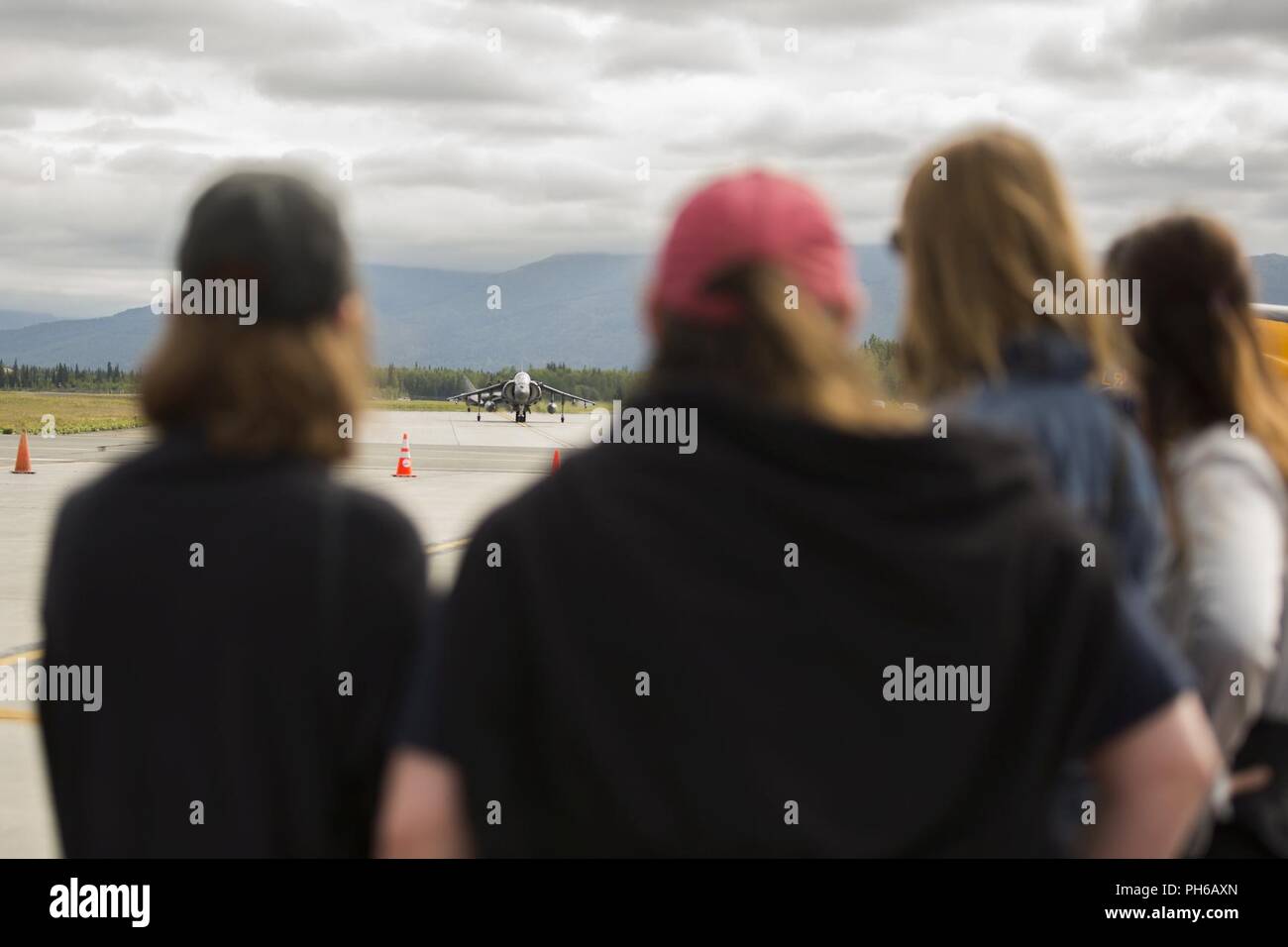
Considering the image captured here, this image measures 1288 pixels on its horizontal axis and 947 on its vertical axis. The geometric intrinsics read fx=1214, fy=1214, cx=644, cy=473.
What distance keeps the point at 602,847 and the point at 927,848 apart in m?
0.43

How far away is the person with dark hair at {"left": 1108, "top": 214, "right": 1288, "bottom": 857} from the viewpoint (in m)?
2.27

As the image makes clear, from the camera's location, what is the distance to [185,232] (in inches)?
80.3

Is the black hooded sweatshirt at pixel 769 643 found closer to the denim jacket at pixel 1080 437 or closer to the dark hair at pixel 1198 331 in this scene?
the denim jacket at pixel 1080 437

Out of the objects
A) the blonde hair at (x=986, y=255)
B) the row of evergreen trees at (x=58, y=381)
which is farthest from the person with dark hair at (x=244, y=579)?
the row of evergreen trees at (x=58, y=381)

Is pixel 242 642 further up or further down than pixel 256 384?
further down

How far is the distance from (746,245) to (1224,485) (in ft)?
4.24

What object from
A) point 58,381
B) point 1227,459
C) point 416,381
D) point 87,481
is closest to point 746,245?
→ point 87,481

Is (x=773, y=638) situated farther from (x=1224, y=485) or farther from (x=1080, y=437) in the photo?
(x=1224, y=485)

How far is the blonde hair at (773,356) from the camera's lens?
1621 millimetres

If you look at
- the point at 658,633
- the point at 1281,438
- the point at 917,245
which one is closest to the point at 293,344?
the point at 658,633

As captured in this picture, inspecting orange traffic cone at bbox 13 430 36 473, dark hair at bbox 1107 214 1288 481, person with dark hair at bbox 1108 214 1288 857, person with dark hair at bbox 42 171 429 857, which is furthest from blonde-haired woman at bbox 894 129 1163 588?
orange traffic cone at bbox 13 430 36 473

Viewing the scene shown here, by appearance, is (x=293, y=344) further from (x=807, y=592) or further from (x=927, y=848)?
(x=927, y=848)

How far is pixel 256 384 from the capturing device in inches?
76.7

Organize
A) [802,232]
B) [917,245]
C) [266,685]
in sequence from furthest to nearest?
1. [917,245]
2. [266,685]
3. [802,232]
